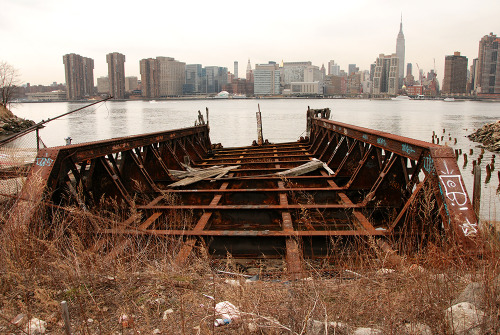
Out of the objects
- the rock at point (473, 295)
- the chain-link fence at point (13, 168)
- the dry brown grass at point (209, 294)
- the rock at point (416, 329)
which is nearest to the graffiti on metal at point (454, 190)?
the dry brown grass at point (209, 294)

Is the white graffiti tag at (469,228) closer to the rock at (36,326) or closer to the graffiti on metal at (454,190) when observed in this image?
the graffiti on metal at (454,190)

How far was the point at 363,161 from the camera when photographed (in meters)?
7.48

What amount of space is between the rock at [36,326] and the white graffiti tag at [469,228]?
3997 millimetres

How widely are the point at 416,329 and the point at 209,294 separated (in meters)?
1.71

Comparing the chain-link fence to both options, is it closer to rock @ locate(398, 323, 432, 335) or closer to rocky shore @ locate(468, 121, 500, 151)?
rock @ locate(398, 323, 432, 335)

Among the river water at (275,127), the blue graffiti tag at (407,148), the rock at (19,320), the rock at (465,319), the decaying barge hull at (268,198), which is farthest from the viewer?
the river water at (275,127)

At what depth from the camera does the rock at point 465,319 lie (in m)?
2.38

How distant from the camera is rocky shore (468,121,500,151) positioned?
100ft

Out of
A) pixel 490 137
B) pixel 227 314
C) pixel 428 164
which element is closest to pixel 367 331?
pixel 227 314

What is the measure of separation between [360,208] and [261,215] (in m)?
1.74

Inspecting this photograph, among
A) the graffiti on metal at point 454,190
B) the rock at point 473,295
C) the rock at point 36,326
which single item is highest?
the graffiti on metal at point 454,190

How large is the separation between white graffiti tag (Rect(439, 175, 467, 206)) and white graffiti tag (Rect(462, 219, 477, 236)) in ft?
0.93

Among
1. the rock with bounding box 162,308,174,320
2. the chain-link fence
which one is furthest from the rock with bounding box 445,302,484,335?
the chain-link fence

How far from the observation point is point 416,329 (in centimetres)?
243
